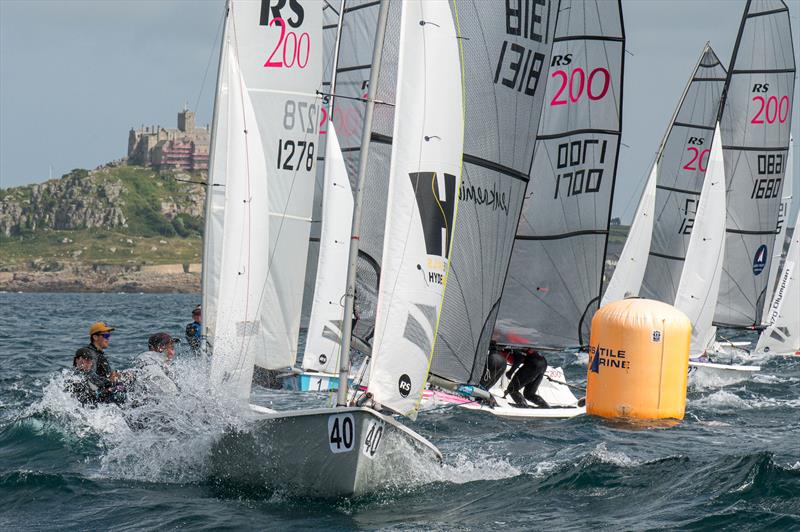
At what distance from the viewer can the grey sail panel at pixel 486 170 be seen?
10.8 meters

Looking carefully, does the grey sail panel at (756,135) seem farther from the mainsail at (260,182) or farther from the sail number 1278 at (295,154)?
the mainsail at (260,182)

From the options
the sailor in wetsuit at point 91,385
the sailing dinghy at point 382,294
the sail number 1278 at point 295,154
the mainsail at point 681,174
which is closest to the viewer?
the sailing dinghy at point 382,294

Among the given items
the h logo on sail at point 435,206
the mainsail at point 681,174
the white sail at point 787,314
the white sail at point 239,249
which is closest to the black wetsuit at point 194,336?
the white sail at point 239,249

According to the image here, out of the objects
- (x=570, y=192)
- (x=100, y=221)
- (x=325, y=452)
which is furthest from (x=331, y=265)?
(x=100, y=221)

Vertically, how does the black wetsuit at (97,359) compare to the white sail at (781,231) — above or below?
below

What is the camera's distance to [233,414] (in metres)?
9.84

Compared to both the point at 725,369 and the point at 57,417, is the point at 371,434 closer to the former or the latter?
the point at 57,417

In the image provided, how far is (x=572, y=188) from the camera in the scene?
54.9ft

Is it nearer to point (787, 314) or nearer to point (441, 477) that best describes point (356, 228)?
point (441, 477)

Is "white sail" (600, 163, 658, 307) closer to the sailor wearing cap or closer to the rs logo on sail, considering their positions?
the rs logo on sail

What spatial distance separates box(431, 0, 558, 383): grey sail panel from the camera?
10.8m

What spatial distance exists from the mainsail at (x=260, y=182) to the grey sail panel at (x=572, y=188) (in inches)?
185

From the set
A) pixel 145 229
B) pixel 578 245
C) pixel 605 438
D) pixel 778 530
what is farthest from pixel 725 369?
pixel 145 229

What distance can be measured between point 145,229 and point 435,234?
14451 centimetres
